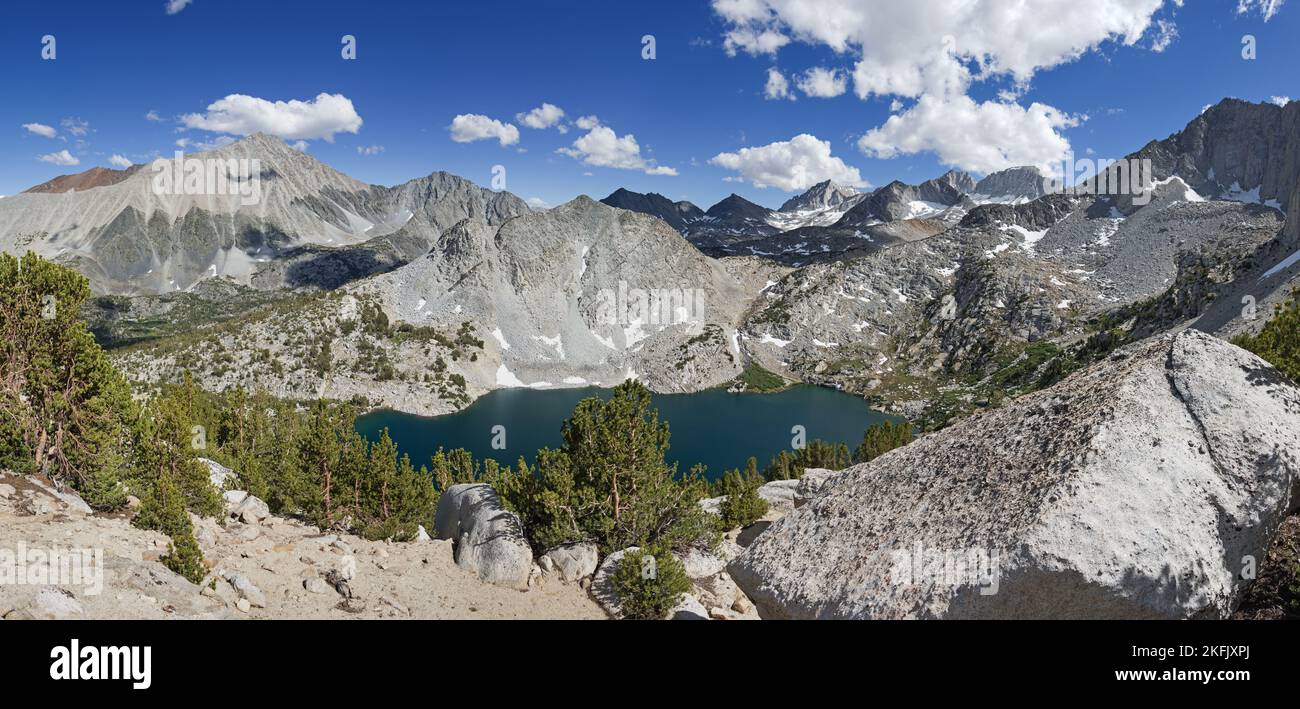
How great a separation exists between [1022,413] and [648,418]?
13578mm

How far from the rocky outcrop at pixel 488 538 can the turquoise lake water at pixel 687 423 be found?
84905 mm

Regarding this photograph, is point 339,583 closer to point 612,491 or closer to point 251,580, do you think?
point 251,580

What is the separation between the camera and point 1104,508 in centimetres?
880

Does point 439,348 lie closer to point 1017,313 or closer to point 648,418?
point 648,418

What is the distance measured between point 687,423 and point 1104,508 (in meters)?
136

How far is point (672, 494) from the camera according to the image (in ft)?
71.3

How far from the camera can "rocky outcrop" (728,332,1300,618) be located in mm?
8547

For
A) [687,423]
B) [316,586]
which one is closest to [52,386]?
[316,586]

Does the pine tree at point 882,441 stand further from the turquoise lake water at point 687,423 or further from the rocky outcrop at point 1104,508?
the rocky outcrop at point 1104,508
